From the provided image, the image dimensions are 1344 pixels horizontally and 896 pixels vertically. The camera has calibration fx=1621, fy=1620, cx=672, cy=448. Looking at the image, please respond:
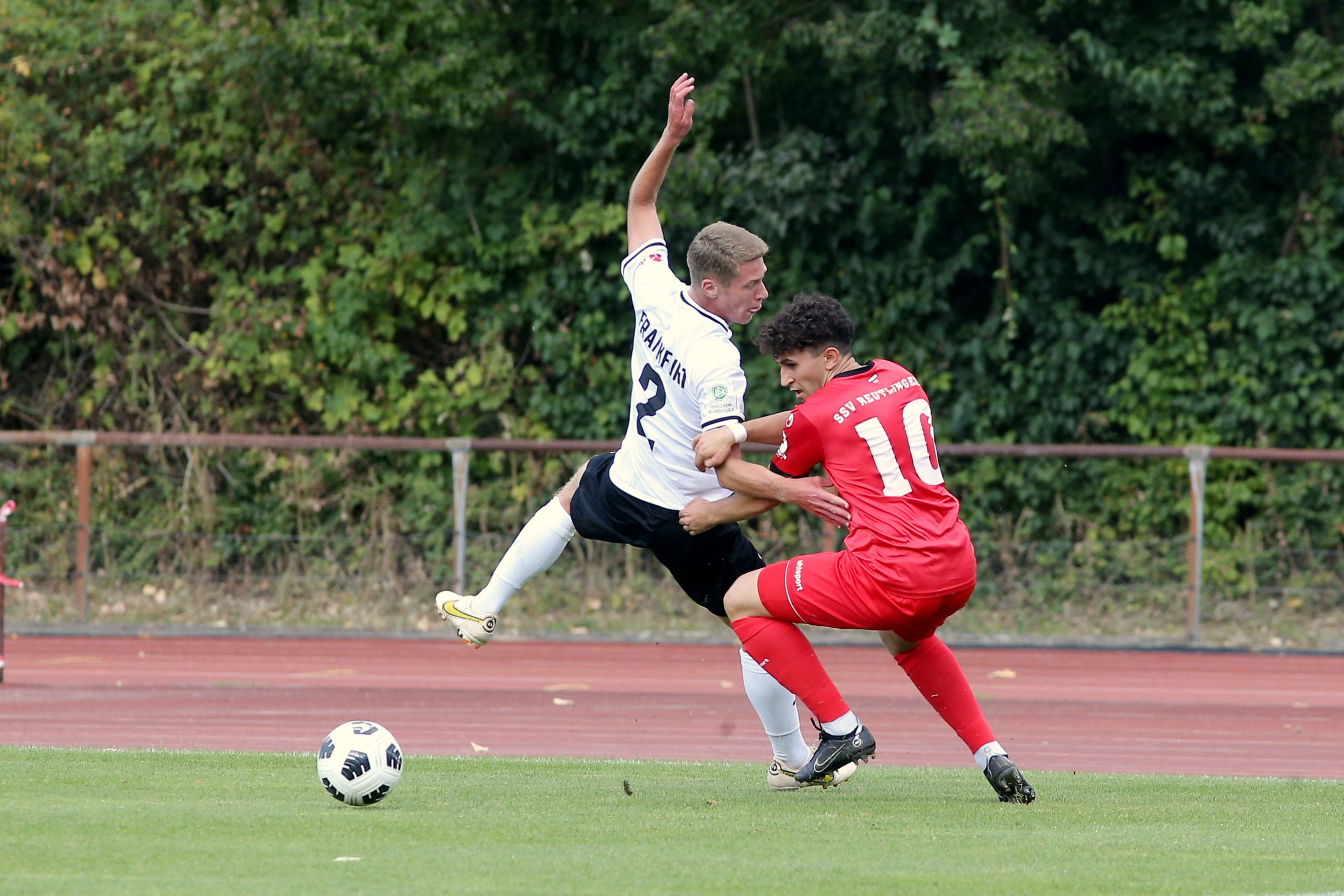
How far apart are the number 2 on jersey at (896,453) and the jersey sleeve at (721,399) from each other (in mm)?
443

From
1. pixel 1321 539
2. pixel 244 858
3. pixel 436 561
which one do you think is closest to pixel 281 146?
pixel 436 561

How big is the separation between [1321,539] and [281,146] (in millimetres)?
10422

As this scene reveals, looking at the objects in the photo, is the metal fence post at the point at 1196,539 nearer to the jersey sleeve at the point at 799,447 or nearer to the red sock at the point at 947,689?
the red sock at the point at 947,689

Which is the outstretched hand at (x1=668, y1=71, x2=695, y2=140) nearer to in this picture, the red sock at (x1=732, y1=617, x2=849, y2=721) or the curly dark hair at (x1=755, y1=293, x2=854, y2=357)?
the curly dark hair at (x1=755, y1=293, x2=854, y2=357)

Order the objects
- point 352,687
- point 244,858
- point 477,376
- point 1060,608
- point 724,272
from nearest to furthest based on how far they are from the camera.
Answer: point 244,858
point 724,272
point 352,687
point 1060,608
point 477,376

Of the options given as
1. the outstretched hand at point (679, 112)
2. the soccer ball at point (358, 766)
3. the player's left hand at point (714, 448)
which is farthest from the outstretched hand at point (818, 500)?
the soccer ball at point (358, 766)

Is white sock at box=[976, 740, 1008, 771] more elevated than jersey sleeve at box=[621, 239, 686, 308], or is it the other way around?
jersey sleeve at box=[621, 239, 686, 308]

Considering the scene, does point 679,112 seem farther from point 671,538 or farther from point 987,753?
point 987,753

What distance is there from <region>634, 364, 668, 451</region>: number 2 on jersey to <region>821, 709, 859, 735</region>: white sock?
1.15 metres

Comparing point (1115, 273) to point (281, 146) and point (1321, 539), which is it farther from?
point (281, 146)

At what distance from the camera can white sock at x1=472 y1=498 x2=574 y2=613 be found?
19.6 feet

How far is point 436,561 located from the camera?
1339 centimetres

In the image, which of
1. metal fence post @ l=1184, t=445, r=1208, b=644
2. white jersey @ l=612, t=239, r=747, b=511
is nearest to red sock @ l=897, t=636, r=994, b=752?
white jersey @ l=612, t=239, r=747, b=511

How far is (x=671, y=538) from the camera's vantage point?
5789 mm
